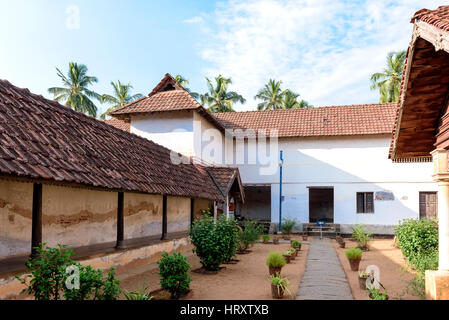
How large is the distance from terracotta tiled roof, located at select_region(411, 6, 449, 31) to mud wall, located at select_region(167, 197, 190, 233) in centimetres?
868

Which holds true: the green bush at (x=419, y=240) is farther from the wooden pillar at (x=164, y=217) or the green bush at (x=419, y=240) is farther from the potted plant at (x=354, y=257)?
the wooden pillar at (x=164, y=217)

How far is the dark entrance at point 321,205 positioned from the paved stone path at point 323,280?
12957 millimetres

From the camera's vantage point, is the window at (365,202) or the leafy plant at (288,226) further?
the window at (365,202)

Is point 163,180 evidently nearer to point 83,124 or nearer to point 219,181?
point 83,124

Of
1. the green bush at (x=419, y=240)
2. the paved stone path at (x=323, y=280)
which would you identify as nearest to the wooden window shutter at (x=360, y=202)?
the paved stone path at (x=323, y=280)

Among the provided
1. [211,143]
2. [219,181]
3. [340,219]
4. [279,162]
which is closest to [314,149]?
[279,162]

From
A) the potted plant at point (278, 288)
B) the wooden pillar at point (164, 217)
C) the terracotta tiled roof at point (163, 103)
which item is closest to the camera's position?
the potted plant at point (278, 288)

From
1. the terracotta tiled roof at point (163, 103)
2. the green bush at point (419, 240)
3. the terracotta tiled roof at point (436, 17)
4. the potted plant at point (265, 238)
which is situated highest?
the terracotta tiled roof at point (163, 103)

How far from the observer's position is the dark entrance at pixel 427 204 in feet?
65.5

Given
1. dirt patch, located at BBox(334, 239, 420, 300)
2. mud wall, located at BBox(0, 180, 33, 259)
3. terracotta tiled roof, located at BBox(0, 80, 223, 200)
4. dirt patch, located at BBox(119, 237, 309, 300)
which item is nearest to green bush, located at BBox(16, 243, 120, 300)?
terracotta tiled roof, located at BBox(0, 80, 223, 200)

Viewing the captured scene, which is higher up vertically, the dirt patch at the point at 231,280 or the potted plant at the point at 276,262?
the potted plant at the point at 276,262

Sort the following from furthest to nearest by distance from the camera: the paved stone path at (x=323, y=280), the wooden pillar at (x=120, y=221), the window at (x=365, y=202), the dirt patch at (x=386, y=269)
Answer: the window at (x=365, y=202)
the wooden pillar at (x=120, y=221)
the dirt patch at (x=386, y=269)
the paved stone path at (x=323, y=280)

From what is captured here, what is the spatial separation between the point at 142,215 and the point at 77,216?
105 inches
